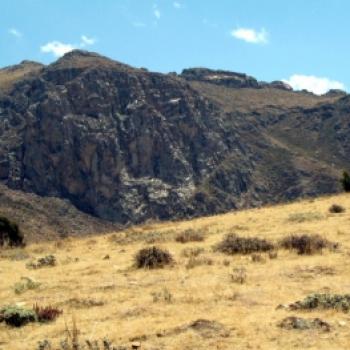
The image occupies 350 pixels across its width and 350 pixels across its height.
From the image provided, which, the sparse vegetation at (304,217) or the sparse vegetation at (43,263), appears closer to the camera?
the sparse vegetation at (43,263)

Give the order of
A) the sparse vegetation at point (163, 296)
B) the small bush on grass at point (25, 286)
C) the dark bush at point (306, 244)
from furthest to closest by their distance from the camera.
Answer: the dark bush at point (306, 244)
the small bush on grass at point (25, 286)
the sparse vegetation at point (163, 296)

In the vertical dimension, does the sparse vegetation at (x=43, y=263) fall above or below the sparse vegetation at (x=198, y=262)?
above

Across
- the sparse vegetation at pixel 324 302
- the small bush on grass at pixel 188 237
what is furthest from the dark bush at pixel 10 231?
the sparse vegetation at pixel 324 302

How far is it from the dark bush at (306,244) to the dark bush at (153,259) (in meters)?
3.43

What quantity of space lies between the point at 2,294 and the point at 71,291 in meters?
1.69

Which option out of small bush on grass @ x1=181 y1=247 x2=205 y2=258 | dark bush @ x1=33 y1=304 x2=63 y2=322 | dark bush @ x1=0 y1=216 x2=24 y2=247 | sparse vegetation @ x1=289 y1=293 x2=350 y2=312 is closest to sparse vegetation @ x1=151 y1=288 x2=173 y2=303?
dark bush @ x1=33 y1=304 x2=63 y2=322

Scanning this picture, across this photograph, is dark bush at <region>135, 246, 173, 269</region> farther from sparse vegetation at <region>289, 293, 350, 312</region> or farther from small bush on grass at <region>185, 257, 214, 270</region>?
sparse vegetation at <region>289, 293, 350, 312</region>

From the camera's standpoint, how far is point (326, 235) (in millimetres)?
19188

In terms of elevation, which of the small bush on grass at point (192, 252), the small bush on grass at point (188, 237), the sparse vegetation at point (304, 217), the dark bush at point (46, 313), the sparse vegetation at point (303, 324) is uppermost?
the sparse vegetation at point (304, 217)

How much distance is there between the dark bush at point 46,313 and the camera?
445 inches

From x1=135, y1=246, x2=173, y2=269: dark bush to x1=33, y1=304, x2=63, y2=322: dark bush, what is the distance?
15.6 ft

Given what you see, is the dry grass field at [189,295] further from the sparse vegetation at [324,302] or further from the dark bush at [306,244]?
the dark bush at [306,244]

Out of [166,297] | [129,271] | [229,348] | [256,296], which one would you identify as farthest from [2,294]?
[229,348]

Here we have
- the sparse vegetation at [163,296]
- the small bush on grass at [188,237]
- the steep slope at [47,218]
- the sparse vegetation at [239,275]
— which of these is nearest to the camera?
the sparse vegetation at [163,296]
